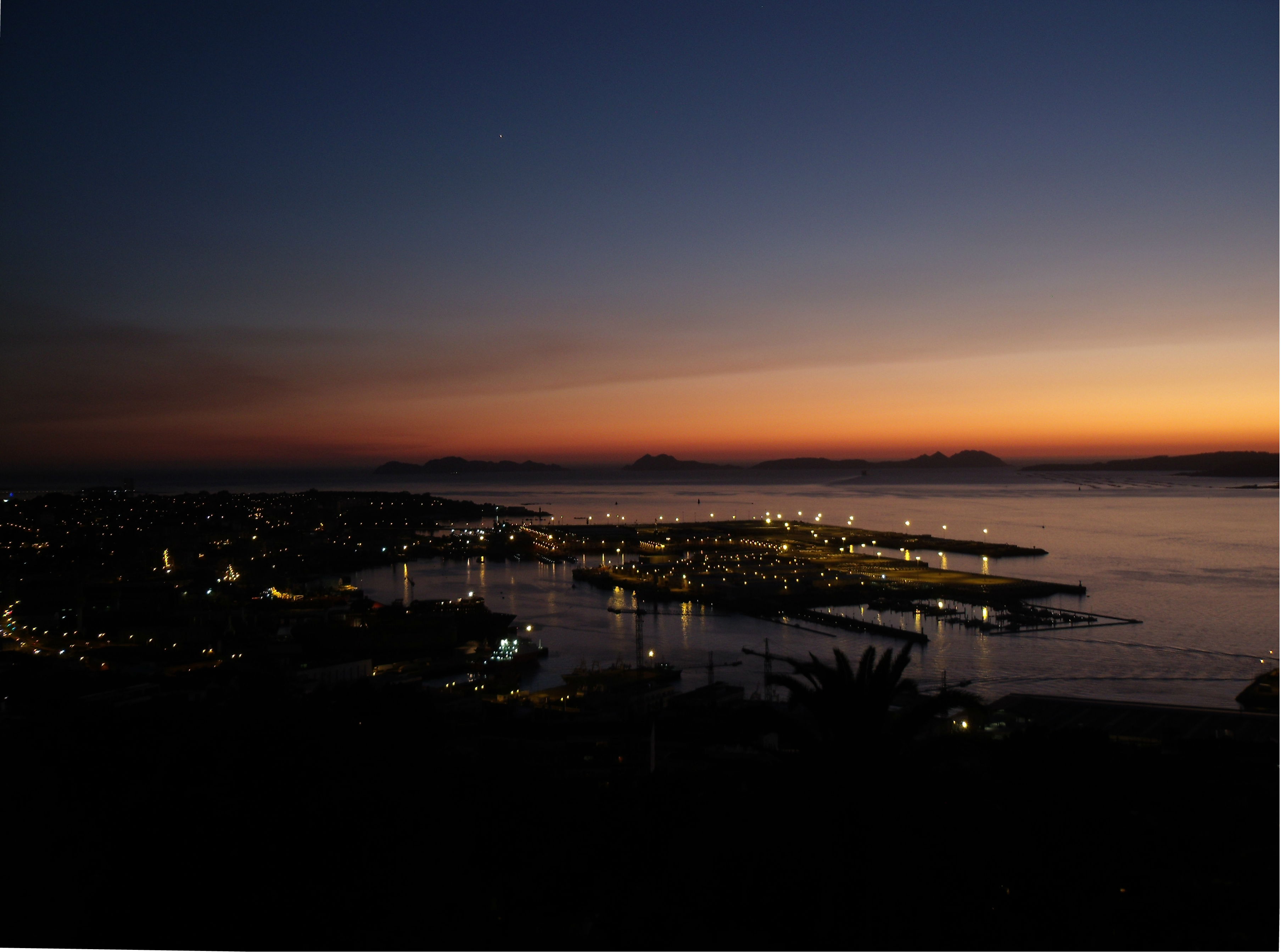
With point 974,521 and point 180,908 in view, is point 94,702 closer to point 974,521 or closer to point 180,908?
point 180,908

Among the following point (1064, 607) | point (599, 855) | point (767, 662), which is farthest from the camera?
point (1064, 607)

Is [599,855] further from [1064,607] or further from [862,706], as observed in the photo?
[1064,607]

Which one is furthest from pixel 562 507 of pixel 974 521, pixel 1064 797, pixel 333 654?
pixel 1064 797

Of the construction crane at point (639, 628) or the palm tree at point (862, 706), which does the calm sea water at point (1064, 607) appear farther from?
the palm tree at point (862, 706)

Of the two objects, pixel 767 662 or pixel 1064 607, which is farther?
pixel 1064 607

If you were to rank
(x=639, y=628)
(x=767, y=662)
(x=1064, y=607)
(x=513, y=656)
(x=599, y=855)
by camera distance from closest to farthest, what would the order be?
(x=599, y=855) → (x=767, y=662) → (x=513, y=656) → (x=639, y=628) → (x=1064, y=607)

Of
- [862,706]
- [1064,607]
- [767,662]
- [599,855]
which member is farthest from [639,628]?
[862,706]

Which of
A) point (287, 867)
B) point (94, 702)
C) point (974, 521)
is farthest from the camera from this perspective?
point (974, 521)

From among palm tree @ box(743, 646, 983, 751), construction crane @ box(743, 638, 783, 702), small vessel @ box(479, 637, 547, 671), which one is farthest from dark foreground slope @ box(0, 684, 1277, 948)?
small vessel @ box(479, 637, 547, 671)

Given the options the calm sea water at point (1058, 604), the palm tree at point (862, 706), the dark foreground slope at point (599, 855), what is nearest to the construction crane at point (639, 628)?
the calm sea water at point (1058, 604)
